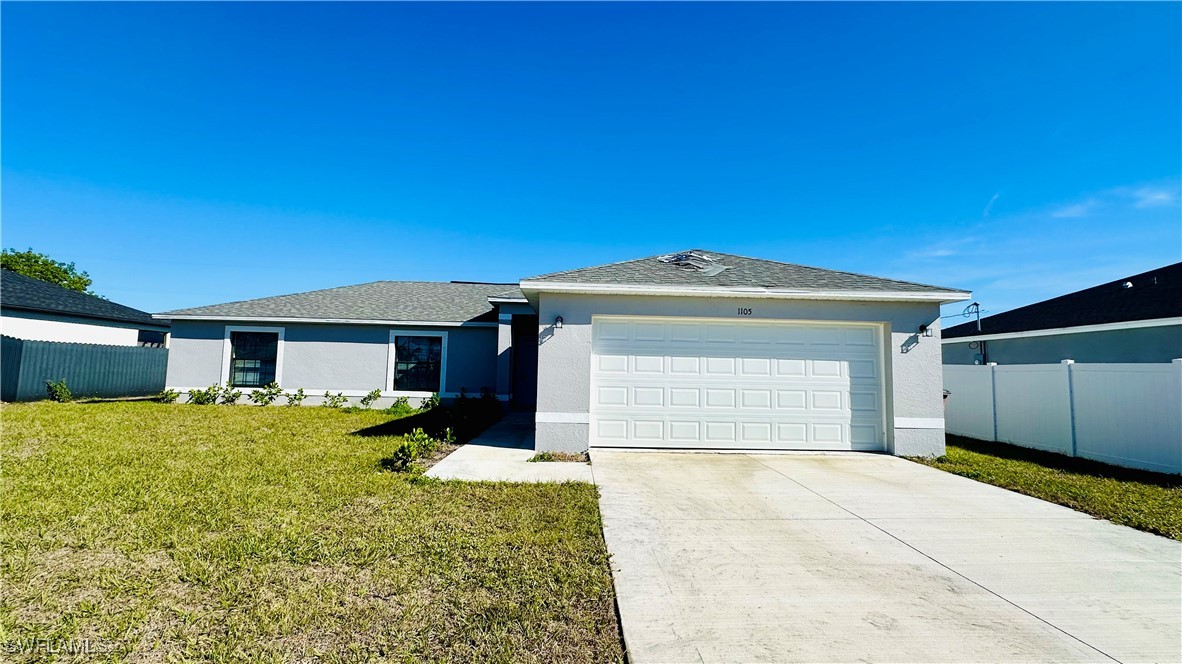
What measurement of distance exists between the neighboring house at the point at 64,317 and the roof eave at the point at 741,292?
14979 mm

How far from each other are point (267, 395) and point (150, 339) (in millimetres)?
14998

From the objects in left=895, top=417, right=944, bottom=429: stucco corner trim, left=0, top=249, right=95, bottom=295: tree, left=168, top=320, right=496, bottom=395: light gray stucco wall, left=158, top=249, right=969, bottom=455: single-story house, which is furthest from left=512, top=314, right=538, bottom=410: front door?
left=0, top=249, right=95, bottom=295: tree

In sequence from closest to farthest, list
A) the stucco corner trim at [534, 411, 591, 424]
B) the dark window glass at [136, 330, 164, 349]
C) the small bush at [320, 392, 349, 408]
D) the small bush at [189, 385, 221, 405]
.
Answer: the stucco corner trim at [534, 411, 591, 424] < the small bush at [189, 385, 221, 405] < the small bush at [320, 392, 349, 408] < the dark window glass at [136, 330, 164, 349]

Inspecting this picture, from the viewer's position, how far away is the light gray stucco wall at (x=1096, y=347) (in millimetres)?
10056

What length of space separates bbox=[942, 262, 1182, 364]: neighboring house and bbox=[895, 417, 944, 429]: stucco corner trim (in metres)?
5.81

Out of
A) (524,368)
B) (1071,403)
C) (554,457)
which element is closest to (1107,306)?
(1071,403)

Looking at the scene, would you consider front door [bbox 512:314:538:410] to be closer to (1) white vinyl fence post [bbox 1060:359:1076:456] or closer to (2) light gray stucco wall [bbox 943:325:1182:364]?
(1) white vinyl fence post [bbox 1060:359:1076:456]

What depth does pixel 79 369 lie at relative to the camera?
50.5 feet

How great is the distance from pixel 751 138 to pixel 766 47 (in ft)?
11.9

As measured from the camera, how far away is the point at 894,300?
27.0 ft

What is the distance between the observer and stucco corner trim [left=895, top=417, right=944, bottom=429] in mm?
8180

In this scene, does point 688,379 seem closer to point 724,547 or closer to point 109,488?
point 724,547

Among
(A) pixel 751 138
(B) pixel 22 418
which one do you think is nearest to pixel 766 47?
(A) pixel 751 138

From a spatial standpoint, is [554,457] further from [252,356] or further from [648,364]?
[252,356]
